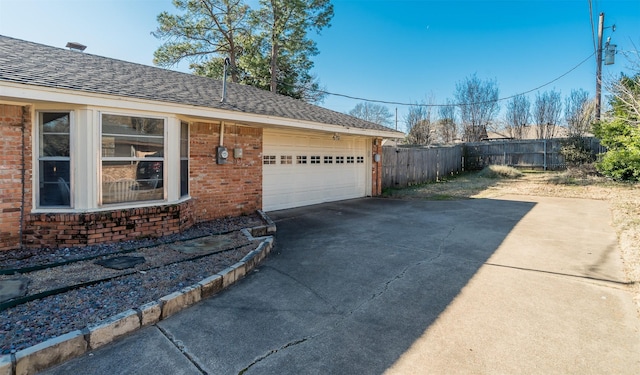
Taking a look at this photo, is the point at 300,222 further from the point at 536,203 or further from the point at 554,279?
the point at 536,203

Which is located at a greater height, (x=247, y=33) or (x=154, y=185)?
(x=247, y=33)

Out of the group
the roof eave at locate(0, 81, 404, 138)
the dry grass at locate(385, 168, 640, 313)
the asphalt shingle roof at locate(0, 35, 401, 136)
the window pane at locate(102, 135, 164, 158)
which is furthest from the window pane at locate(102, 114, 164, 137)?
the dry grass at locate(385, 168, 640, 313)

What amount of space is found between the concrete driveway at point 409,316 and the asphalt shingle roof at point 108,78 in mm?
3693

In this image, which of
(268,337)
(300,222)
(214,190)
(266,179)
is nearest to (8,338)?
(268,337)

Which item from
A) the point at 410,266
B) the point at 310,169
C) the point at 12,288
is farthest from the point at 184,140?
the point at 410,266

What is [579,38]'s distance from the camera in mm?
16859

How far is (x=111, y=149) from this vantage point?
561 cm

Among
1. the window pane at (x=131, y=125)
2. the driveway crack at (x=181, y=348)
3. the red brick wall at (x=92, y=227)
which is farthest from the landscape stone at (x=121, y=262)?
the window pane at (x=131, y=125)

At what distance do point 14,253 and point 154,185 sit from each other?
221 cm

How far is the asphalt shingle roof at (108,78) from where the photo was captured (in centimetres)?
511

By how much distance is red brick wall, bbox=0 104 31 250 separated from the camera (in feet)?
16.5

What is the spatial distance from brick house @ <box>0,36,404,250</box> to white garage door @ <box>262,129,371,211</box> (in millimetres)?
779

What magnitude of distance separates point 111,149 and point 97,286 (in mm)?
2783

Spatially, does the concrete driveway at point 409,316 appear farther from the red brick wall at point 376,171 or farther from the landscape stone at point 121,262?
the red brick wall at point 376,171
